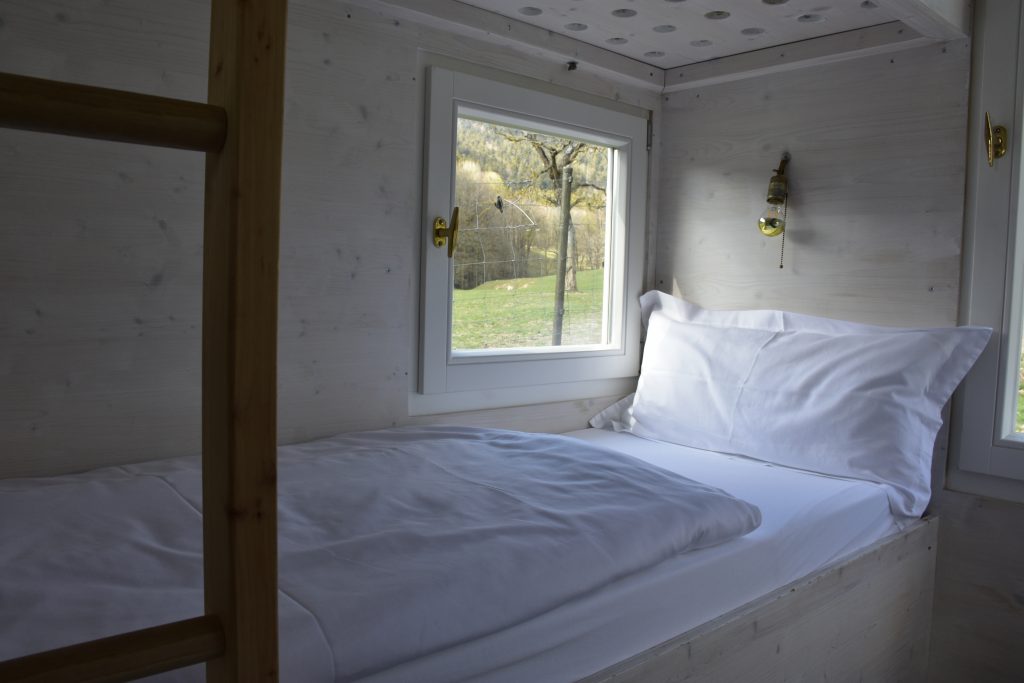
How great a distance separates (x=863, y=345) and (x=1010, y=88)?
81cm

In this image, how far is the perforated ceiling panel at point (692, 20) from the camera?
90.8 inches

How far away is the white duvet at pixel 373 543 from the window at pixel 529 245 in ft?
2.21

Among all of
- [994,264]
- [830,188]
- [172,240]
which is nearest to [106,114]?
[172,240]

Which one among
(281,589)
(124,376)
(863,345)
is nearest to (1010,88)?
(863,345)

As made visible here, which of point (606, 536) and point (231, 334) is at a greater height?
point (231, 334)

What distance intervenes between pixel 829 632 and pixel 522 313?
1.36m

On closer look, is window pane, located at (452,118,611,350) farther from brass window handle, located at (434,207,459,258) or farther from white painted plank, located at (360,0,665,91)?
white painted plank, located at (360,0,665,91)

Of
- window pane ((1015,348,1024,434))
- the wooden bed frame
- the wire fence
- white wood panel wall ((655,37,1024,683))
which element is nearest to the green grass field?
the wire fence

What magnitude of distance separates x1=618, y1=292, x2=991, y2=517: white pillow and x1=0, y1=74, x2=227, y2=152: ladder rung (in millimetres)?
2055

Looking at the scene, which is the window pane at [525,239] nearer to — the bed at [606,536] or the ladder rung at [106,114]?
the bed at [606,536]

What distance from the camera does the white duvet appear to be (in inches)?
40.0

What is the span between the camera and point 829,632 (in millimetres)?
1918

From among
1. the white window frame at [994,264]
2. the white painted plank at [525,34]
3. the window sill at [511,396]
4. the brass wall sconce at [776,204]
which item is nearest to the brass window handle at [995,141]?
the white window frame at [994,264]

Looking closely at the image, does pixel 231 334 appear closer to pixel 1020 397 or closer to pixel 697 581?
pixel 697 581
